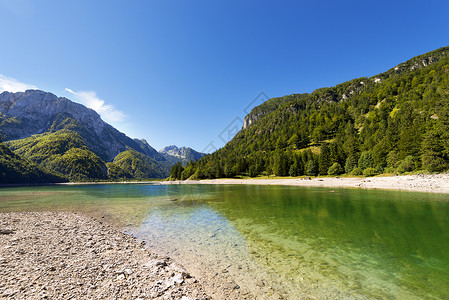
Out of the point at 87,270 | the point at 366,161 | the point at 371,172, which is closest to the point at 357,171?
the point at 366,161

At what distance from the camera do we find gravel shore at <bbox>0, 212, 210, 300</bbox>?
22.1 feet

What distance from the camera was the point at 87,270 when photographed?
8727mm

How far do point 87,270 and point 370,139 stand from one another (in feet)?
382

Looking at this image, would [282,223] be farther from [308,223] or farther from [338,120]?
[338,120]

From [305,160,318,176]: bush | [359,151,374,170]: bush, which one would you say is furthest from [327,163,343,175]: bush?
[305,160,318,176]: bush

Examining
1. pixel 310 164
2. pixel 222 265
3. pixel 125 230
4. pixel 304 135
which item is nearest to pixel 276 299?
pixel 222 265

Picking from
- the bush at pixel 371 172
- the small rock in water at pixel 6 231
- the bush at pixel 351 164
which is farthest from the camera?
the bush at pixel 351 164

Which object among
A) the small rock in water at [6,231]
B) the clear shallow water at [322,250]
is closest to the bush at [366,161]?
the clear shallow water at [322,250]

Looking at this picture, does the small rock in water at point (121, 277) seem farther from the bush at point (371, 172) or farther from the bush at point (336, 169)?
the bush at point (336, 169)

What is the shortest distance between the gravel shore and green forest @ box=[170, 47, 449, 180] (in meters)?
69.5

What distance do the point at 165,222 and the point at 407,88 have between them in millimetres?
197339

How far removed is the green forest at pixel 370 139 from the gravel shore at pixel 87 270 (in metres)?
69.5

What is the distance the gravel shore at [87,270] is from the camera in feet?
22.1

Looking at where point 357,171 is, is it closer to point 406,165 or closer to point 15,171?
point 406,165
